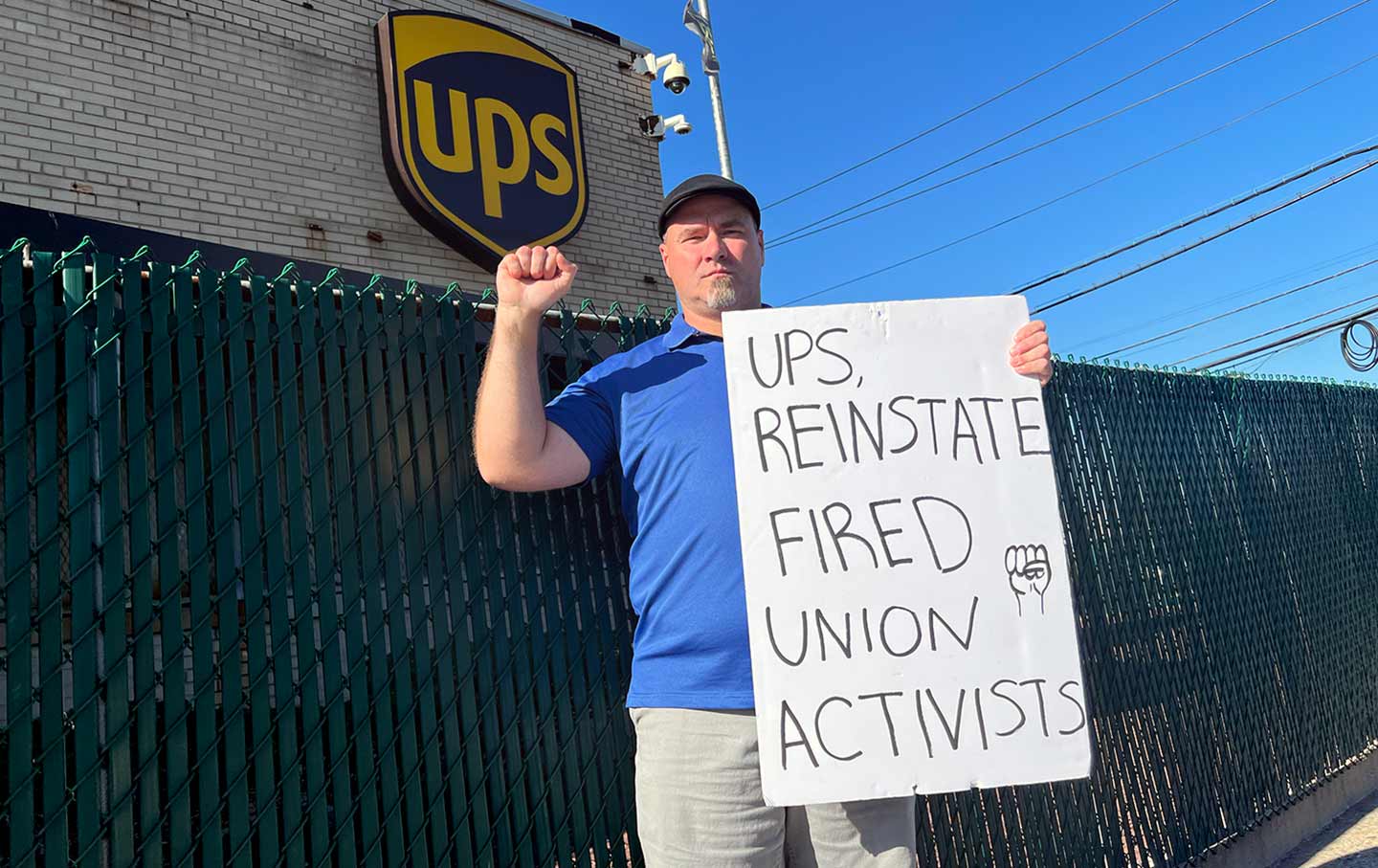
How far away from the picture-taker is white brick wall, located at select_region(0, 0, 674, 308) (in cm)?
625

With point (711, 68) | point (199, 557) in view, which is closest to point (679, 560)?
point (199, 557)

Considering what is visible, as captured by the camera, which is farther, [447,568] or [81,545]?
[447,568]

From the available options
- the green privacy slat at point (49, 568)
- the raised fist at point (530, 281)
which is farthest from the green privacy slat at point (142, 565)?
the raised fist at point (530, 281)

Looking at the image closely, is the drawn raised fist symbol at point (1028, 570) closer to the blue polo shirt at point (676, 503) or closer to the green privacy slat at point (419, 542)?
the blue polo shirt at point (676, 503)

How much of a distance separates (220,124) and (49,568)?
20.1 feet

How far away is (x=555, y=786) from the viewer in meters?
2.46

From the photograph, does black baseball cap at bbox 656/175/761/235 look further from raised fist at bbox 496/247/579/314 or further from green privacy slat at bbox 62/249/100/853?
green privacy slat at bbox 62/249/100/853

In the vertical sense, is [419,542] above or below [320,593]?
above

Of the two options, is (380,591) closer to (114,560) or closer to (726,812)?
(114,560)

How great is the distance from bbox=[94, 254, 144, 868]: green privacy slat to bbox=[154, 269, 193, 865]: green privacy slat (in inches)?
2.2

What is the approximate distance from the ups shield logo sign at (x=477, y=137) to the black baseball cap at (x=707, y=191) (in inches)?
226

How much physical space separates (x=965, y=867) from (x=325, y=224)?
628cm

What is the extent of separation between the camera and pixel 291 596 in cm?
209

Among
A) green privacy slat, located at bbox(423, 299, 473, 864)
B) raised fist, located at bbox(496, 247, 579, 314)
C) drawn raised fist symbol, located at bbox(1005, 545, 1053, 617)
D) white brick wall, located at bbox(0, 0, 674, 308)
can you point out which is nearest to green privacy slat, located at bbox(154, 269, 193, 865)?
green privacy slat, located at bbox(423, 299, 473, 864)
